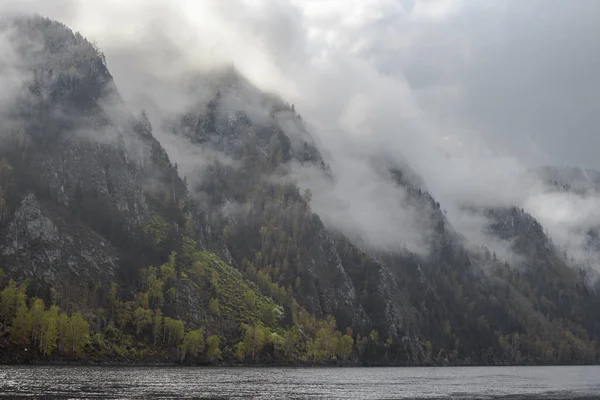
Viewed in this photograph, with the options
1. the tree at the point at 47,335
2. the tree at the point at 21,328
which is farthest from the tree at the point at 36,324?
the tree at the point at 47,335

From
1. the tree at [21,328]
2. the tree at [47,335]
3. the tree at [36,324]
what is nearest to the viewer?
the tree at [21,328]

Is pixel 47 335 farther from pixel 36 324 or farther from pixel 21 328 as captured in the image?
pixel 21 328

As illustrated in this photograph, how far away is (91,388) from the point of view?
112500 millimetres

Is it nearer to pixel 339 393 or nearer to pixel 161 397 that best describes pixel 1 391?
pixel 161 397

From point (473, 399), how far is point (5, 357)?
137 metres

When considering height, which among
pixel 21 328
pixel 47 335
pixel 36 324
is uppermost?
pixel 36 324

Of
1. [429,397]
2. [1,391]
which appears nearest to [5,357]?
[1,391]

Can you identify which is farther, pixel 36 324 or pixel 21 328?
pixel 36 324

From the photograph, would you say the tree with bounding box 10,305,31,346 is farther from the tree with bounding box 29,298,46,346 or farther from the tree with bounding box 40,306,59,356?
the tree with bounding box 40,306,59,356

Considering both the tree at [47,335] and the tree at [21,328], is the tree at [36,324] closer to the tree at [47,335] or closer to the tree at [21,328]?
the tree at [21,328]

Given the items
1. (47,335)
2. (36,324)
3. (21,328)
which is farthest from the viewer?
(36,324)

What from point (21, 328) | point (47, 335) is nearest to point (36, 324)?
point (21, 328)

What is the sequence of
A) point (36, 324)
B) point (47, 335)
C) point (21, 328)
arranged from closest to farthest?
point (21, 328)
point (47, 335)
point (36, 324)

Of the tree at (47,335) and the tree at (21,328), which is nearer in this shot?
the tree at (21,328)
